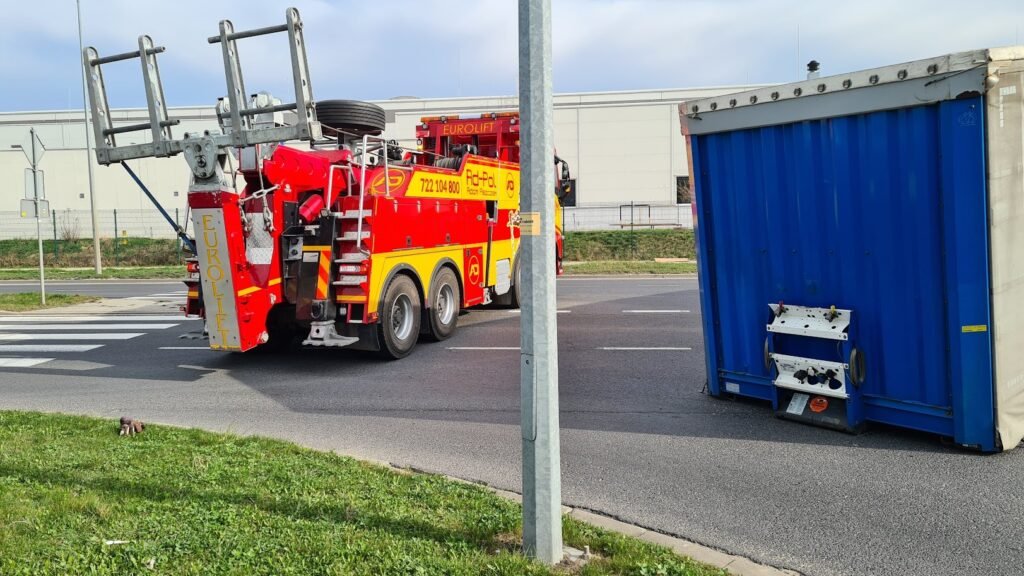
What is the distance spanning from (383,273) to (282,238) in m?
1.14

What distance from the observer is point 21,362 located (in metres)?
9.82

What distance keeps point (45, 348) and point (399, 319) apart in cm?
510

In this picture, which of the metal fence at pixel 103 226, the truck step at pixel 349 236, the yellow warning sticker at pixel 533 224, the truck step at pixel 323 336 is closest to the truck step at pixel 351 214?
the truck step at pixel 349 236

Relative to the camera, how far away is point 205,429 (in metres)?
6.38

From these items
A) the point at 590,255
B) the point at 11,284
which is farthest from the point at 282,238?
the point at 590,255

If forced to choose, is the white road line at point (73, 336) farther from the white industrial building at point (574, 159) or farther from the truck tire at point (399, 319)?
the white industrial building at point (574, 159)

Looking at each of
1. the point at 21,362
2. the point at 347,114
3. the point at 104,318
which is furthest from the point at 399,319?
the point at 104,318

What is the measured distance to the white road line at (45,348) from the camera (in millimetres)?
10664

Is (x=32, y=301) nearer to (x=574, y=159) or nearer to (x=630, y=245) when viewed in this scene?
(x=630, y=245)

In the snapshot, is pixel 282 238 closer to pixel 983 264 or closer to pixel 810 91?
pixel 810 91

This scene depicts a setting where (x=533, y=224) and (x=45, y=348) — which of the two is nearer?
(x=533, y=224)

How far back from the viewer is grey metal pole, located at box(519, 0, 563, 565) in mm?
3389

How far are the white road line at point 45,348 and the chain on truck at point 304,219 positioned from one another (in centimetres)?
269

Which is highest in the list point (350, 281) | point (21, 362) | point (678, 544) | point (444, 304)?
point (350, 281)
